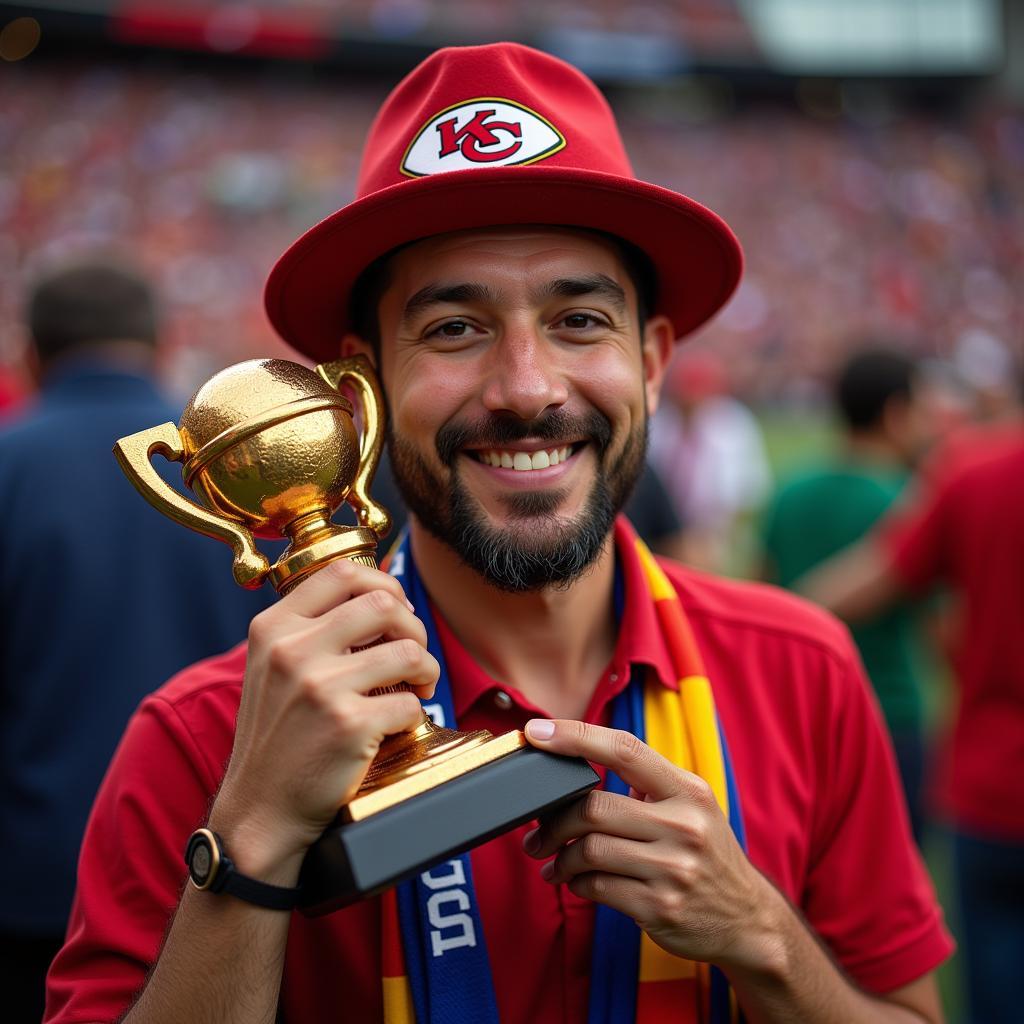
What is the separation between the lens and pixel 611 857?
4.46ft

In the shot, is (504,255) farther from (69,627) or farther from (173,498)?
(69,627)

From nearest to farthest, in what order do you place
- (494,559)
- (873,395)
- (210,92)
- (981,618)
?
(494,559), (981,618), (873,395), (210,92)

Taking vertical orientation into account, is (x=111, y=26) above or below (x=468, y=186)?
above

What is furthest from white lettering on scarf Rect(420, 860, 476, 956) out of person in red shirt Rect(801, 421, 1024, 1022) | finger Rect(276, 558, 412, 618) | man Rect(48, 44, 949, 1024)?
person in red shirt Rect(801, 421, 1024, 1022)

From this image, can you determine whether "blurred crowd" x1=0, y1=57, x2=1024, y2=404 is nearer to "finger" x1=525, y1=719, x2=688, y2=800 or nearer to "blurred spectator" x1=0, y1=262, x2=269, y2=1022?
"blurred spectator" x1=0, y1=262, x2=269, y2=1022

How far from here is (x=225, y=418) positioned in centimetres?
134

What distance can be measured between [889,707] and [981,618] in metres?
0.87

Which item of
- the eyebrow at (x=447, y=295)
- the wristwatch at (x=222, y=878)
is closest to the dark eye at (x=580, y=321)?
the eyebrow at (x=447, y=295)

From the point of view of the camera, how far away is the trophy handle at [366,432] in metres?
1.46

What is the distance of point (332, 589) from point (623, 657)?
0.66 m

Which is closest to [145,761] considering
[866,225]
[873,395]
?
[873,395]

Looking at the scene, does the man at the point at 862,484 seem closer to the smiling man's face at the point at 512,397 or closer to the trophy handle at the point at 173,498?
the smiling man's face at the point at 512,397

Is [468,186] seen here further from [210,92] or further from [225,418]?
[210,92]

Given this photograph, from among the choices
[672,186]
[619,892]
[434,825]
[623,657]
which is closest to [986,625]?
[623,657]
